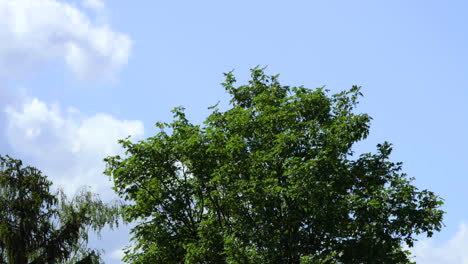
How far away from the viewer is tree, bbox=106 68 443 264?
2311 centimetres

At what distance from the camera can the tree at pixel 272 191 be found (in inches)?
910

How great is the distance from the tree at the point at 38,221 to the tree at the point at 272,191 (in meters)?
6.84

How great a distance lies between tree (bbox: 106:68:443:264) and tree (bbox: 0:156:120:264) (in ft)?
22.5

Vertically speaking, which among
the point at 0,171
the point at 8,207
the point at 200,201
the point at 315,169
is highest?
the point at 0,171

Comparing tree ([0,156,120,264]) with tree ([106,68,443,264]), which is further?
tree ([0,156,120,264])

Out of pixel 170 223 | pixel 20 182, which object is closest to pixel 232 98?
pixel 170 223

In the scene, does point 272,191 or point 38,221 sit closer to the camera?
point 272,191

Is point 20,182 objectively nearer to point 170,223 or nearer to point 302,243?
point 170,223

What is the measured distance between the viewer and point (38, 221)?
33.2m

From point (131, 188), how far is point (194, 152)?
13.0ft

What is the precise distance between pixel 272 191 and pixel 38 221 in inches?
661

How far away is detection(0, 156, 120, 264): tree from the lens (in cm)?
3250

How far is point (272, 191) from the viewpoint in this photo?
22.8 m

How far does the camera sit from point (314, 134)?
25078 mm
